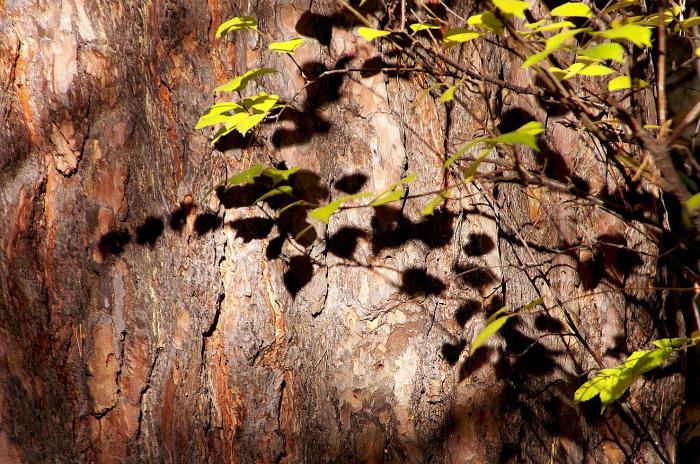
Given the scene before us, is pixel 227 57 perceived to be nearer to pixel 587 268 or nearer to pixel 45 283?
pixel 45 283

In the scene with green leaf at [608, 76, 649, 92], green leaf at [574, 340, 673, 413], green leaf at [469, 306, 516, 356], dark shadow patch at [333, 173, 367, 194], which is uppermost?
green leaf at [608, 76, 649, 92]

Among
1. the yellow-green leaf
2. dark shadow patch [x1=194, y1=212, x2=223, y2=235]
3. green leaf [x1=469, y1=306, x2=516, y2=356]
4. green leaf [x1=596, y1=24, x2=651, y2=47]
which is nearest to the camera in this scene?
green leaf [x1=596, y1=24, x2=651, y2=47]

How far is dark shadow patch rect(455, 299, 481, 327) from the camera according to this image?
109 cm

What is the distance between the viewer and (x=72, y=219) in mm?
1095

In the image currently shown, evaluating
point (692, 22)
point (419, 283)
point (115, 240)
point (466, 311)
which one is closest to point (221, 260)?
point (115, 240)

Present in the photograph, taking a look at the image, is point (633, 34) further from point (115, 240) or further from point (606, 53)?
point (115, 240)

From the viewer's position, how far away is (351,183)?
1.09 m

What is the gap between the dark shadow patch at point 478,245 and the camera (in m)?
1.11

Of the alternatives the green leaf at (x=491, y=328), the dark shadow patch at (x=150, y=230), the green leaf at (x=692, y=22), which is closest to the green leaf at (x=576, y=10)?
the green leaf at (x=692, y=22)


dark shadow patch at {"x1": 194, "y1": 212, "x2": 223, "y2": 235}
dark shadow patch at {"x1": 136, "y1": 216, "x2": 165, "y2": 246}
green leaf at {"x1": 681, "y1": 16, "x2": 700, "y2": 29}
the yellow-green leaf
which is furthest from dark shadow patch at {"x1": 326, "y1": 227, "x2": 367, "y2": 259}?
green leaf at {"x1": 681, "y1": 16, "x2": 700, "y2": 29}

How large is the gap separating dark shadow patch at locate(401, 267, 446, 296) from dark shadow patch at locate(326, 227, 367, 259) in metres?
0.11

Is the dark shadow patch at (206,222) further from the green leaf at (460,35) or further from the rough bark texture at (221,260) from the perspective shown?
the green leaf at (460,35)

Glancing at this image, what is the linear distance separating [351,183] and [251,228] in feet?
0.69

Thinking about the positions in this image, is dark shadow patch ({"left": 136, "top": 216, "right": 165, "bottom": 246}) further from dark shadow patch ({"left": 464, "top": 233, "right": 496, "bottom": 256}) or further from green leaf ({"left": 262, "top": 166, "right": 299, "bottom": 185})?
dark shadow patch ({"left": 464, "top": 233, "right": 496, "bottom": 256})
